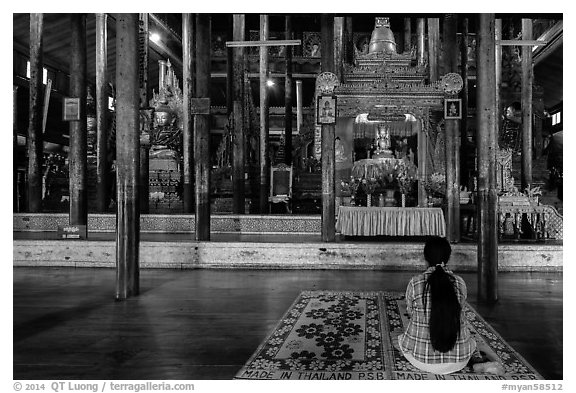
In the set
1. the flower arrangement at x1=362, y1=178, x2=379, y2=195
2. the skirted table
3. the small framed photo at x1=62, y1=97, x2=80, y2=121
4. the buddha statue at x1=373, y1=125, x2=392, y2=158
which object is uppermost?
the small framed photo at x1=62, y1=97, x2=80, y2=121

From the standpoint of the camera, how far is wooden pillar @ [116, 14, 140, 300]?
5023 mm

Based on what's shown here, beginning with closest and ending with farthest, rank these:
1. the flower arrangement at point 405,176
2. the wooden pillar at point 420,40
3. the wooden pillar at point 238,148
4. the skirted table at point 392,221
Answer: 1. the skirted table at point 392,221
2. the flower arrangement at point 405,176
3. the wooden pillar at point 238,148
4. the wooden pillar at point 420,40

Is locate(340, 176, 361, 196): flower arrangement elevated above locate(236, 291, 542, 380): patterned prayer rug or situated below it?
above

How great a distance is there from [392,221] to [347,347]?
4.45 meters

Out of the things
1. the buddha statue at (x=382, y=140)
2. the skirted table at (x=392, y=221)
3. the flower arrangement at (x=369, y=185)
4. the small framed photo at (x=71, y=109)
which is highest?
the small framed photo at (x=71, y=109)

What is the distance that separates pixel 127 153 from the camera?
200 inches

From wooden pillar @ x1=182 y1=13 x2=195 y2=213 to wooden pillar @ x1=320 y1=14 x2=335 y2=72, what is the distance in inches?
175

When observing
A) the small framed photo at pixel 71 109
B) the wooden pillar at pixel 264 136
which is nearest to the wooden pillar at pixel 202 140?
the small framed photo at pixel 71 109

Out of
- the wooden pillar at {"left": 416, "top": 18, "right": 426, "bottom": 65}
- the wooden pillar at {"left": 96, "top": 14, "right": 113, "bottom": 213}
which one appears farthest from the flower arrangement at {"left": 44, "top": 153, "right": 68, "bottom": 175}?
the wooden pillar at {"left": 416, "top": 18, "right": 426, "bottom": 65}

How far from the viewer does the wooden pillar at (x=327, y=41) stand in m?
7.27

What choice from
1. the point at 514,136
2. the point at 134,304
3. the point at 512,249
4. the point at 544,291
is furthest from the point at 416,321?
the point at 514,136

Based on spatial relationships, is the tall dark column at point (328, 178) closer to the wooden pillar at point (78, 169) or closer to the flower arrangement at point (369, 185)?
the flower arrangement at point (369, 185)

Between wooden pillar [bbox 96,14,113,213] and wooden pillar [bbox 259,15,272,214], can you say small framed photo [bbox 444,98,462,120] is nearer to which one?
wooden pillar [bbox 259,15,272,214]

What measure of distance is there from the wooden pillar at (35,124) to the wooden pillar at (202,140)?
4420 millimetres
